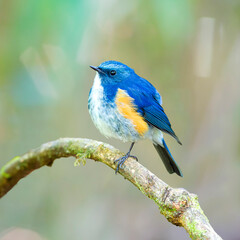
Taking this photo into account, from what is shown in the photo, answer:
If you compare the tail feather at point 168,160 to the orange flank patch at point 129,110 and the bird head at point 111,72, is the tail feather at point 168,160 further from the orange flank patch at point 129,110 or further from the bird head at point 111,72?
the bird head at point 111,72

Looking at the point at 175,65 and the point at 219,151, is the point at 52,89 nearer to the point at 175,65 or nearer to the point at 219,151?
the point at 175,65

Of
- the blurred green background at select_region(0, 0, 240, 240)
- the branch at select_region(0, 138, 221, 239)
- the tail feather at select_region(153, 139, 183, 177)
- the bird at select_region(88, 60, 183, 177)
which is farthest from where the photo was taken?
the blurred green background at select_region(0, 0, 240, 240)

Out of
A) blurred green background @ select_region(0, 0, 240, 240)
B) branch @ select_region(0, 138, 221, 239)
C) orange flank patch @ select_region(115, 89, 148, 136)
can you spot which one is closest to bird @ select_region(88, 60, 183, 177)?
orange flank patch @ select_region(115, 89, 148, 136)

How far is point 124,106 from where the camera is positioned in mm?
3055

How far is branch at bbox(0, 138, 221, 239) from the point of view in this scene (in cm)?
195

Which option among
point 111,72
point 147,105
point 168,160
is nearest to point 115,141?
point 168,160

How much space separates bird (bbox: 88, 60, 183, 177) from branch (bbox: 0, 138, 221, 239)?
0.29 m

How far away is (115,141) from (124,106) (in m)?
1.74

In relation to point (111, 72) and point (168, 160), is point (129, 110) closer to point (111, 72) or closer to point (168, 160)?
point (111, 72)

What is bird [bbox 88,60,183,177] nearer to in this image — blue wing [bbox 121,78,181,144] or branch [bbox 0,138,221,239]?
blue wing [bbox 121,78,181,144]

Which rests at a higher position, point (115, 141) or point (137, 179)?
point (115, 141)

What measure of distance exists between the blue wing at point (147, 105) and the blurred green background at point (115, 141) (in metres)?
0.68

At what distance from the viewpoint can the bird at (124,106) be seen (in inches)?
119

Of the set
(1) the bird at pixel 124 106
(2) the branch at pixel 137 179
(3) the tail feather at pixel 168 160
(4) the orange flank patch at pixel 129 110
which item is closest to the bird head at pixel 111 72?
(1) the bird at pixel 124 106
